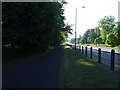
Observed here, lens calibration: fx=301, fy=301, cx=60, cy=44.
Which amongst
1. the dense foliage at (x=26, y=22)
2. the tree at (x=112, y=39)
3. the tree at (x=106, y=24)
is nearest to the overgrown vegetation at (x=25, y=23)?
the dense foliage at (x=26, y=22)

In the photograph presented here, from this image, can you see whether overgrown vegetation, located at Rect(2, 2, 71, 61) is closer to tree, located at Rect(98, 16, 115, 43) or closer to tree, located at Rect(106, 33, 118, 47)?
tree, located at Rect(106, 33, 118, 47)

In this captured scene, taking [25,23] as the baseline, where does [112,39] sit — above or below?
below

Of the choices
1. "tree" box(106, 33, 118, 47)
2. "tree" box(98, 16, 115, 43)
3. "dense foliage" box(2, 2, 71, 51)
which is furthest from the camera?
"tree" box(98, 16, 115, 43)

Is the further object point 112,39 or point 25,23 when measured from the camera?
point 112,39

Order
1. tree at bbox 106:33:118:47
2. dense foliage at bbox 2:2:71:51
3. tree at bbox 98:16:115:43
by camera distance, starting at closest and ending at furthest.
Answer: dense foliage at bbox 2:2:71:51
tree at bbox 106:33:118:47
tree at bbox 98:16:115:43

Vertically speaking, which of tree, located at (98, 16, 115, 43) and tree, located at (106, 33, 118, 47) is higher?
tree, located at (98, 16, 115, 43)

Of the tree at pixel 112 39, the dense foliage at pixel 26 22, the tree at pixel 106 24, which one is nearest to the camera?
the dense foliage at pixel 26 22

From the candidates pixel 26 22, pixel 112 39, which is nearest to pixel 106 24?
pixel 112 39

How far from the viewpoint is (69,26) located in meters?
71.2

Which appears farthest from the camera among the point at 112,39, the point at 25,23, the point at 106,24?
the point at 106,24

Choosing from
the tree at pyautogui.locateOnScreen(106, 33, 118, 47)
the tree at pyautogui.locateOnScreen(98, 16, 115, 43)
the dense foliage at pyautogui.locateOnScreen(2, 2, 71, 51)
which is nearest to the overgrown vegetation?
the dense foliage at pyautogui.locateOnScreen(2, 2, 71, 51)

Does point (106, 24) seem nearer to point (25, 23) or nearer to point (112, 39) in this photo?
point (112, 39)

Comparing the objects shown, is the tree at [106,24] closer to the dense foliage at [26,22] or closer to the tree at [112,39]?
the tree at [112,39]

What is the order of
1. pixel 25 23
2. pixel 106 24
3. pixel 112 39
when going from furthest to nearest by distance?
pixel 106 24 < pixel 112 39 < pixel 25 23
